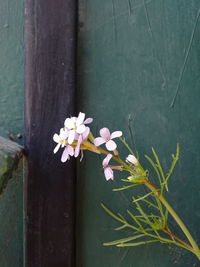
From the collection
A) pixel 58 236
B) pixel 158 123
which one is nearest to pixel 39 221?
pixel 58 236

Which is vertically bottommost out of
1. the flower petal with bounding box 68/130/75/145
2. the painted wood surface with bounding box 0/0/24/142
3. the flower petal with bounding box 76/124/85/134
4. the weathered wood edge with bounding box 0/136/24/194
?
the flower petal with bounding box 68/130/75/145

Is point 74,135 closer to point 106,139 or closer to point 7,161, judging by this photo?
point 106,139

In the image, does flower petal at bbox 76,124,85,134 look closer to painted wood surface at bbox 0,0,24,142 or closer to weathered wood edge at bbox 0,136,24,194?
weathered wood edge at bbox 0,136,24,194

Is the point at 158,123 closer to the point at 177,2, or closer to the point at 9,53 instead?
the point at 177,2

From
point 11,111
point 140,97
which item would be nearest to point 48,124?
point 11,111

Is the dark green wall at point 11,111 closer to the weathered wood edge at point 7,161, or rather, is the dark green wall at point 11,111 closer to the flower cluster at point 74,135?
the weathered wood edge at point 7,161

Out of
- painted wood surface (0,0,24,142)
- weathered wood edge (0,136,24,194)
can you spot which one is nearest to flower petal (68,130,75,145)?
weathered wood edge (0,136,24,194)
